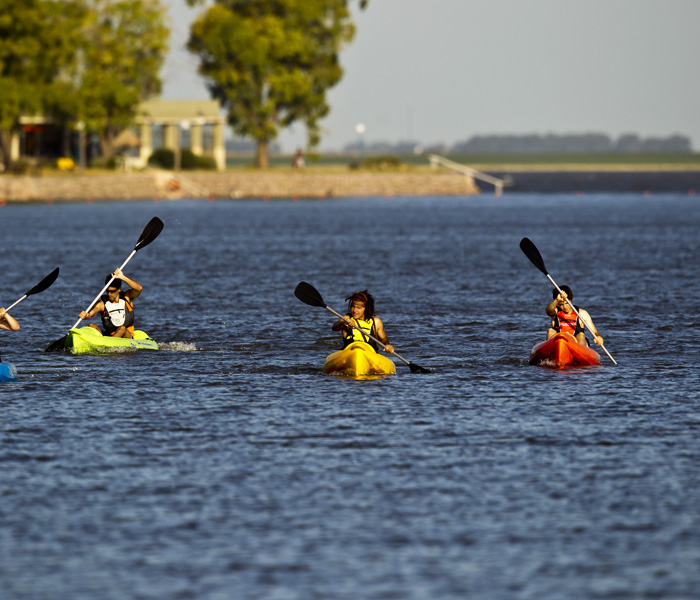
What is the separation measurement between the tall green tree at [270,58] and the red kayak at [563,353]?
79325mm

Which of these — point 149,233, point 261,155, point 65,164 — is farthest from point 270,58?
point 149,233

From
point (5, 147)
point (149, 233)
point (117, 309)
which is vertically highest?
point (5, 147)

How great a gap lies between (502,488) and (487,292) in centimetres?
2129

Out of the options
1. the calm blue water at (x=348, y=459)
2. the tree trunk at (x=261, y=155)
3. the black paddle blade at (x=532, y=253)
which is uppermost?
the tree trunk at (x=261, y=155)

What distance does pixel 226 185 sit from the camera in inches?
3730

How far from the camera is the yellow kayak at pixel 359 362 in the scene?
18.3 m

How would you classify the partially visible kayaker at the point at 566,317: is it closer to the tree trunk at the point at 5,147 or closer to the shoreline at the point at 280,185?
the shoreline at the point at 280,185

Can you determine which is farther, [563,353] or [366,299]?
[563,353]

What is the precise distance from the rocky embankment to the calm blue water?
5391cm

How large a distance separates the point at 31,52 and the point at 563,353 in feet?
226

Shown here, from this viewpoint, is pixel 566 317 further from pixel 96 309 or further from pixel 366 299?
pixel 96 309

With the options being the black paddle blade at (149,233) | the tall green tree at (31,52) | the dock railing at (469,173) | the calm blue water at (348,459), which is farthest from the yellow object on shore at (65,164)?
the black paddle blade at (149,233)

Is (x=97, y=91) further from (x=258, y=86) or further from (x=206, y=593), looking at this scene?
(x=206, y=593)

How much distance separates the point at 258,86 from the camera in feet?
326
